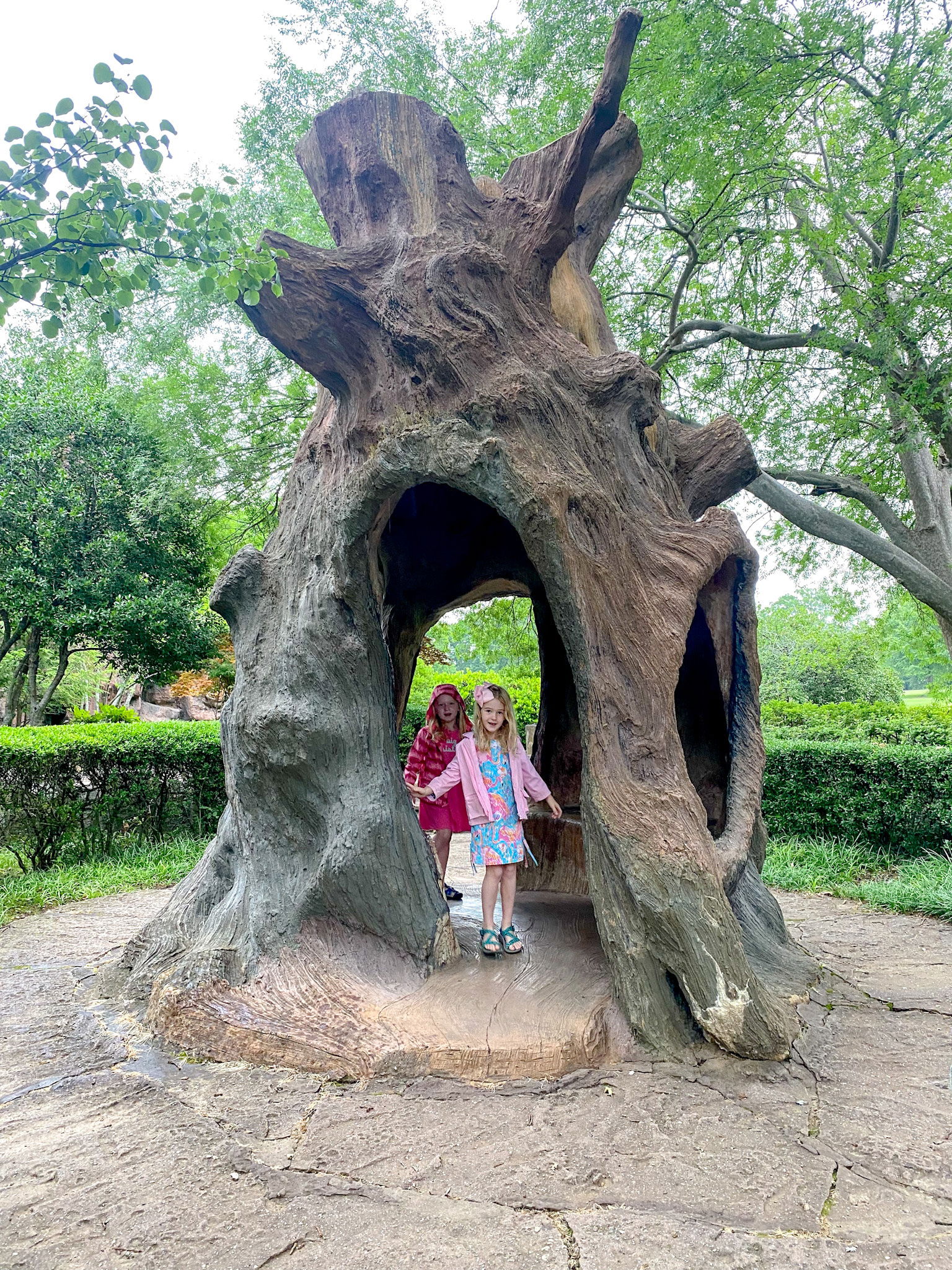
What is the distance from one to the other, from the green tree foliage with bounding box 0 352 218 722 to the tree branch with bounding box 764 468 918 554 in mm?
8295

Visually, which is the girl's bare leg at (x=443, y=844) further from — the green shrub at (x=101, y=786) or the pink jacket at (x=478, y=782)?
the green shrub at (x=101, y=786)

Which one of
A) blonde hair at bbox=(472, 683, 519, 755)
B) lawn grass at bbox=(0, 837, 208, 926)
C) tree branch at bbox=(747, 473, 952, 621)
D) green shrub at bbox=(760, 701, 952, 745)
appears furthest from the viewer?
green shrub at bbox=(760, 701, 952, 745)

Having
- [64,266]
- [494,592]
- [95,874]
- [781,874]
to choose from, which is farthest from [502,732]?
[95,874]

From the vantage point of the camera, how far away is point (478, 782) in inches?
167

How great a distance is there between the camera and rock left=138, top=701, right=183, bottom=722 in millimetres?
22408

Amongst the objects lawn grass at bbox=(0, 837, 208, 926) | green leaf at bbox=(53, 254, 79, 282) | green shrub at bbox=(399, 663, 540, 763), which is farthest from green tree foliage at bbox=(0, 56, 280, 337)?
green shrub at bbox=(399, 663, 540, 763)

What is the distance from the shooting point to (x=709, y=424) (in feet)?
16.9

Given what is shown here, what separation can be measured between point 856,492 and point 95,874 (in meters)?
10.1

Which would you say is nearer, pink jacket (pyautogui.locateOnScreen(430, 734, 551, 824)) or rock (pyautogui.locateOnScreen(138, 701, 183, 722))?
pink jacket (pyautogui.locateOnScreen(430, 734, 551, 824))

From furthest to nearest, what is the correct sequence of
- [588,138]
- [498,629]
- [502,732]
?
Result: [498,629] < [502,732] < [588,138]

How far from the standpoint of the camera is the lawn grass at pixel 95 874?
6.78 m

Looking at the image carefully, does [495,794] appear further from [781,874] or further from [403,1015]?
[781,874]

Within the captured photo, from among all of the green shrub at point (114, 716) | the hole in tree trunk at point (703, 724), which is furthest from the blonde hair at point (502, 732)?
the green shrub at point (114, 716)

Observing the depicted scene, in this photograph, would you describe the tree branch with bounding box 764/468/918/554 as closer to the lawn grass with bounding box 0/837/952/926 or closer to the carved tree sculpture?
the lawn grass with bounding box 0/837/952/926
